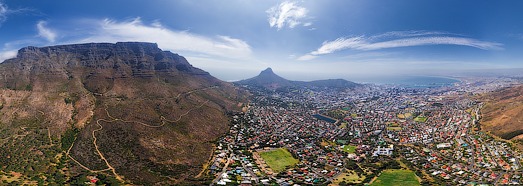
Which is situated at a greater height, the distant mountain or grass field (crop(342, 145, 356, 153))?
the distant mountain

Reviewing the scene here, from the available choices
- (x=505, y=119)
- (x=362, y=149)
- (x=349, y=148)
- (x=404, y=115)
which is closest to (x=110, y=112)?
(x=349, y=148)

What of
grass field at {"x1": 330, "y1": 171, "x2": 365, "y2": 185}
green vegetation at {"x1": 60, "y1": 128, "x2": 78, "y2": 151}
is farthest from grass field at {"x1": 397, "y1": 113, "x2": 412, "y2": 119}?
green vegetation at {"x1": 60, "y1": 128, "x2": 78, "y2": 151}

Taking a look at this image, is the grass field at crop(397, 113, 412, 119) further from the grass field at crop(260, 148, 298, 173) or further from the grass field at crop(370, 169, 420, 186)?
the grass field at crop(260, 148, 298, 173)

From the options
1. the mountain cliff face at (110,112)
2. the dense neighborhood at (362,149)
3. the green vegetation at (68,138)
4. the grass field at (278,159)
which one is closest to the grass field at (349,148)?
the dense neighborhood at (362,149)

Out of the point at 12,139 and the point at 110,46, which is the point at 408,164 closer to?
the point at 12,139

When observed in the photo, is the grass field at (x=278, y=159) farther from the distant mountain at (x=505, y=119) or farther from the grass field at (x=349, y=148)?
the distant mountain at (x=505, y=119)

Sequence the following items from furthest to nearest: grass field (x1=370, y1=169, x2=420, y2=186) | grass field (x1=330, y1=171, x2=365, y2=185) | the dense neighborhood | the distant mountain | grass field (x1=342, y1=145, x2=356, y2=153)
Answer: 1. the distant mountain
2. grass field (x1=342, y1=145, x2=356, y2=153)
3. the dense neighborhood
4. grass field (x1=330, y1=171, x2=365, y2=185)
5. grass field (x1=370, y1=169, x2=420, y2=186)

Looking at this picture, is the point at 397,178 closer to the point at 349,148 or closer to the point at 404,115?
the point at 349,148
